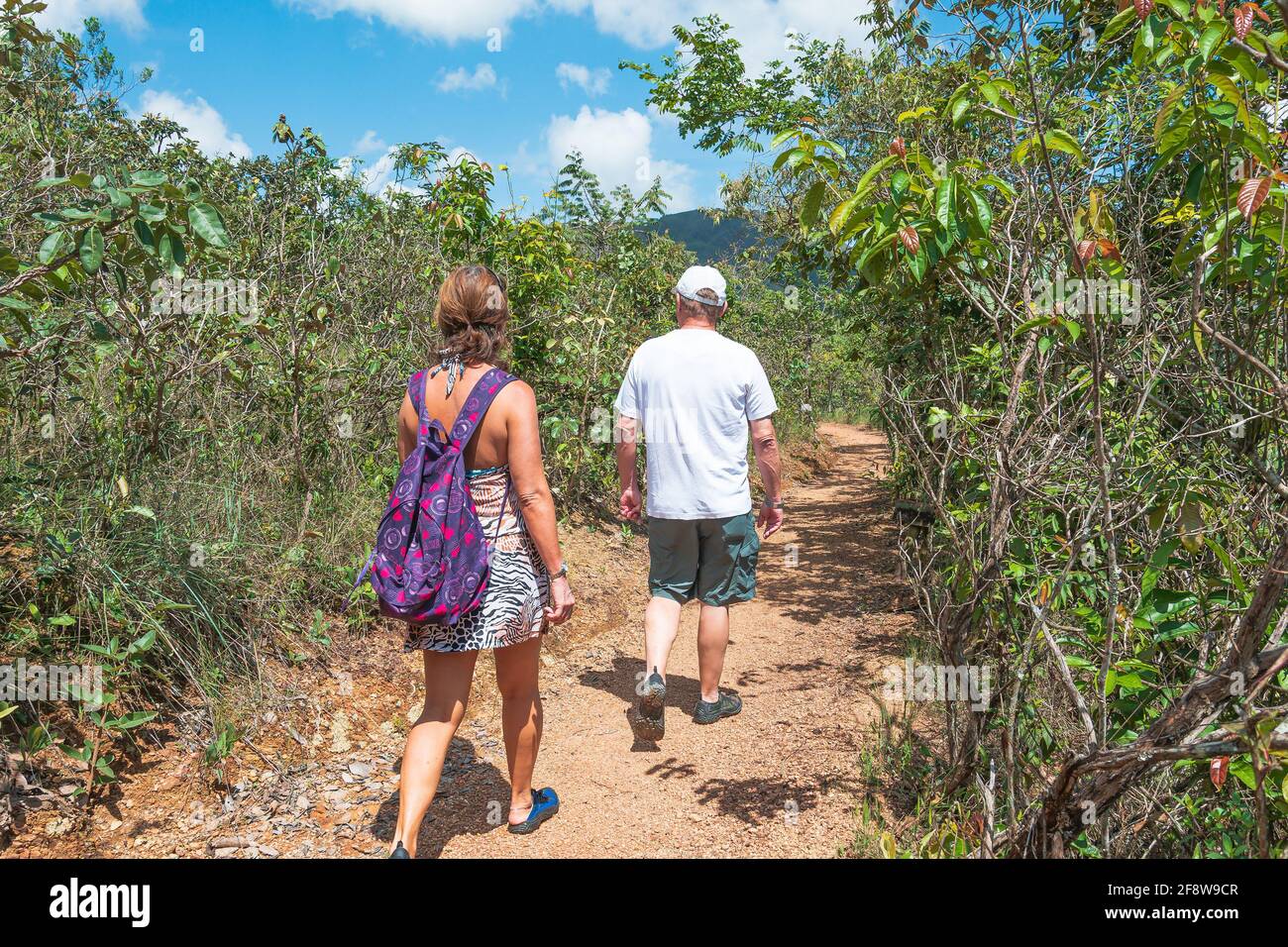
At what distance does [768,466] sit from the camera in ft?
11.7

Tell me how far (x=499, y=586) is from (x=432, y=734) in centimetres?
47

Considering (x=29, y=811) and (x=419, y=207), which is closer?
(x=29, y=811)

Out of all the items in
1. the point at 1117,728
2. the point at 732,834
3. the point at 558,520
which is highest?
the point at 558,520

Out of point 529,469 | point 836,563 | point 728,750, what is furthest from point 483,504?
point 836,563

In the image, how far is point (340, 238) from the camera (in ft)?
17.8

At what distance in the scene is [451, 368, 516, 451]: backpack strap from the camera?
2.51 metres

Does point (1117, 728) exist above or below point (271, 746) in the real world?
above

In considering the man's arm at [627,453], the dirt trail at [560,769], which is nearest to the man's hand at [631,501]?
the man's arm at [627,453]

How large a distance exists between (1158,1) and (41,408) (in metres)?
4.16

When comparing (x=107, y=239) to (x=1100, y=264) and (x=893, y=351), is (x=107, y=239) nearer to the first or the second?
(x=1100, y=264)

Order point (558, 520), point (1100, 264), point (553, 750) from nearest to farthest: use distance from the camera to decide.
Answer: point (1100, 264) < point (553, 750) < point (558, 520)

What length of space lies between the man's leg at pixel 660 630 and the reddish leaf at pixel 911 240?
6.29 feet

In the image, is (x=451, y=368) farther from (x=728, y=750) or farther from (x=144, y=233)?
(x=728, y=750)

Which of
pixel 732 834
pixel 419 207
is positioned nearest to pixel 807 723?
pixel 732 834
